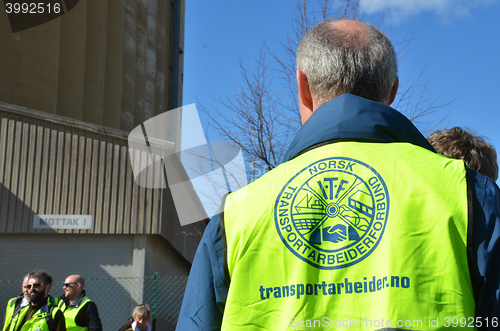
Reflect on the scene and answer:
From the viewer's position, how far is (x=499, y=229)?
1.09 metres

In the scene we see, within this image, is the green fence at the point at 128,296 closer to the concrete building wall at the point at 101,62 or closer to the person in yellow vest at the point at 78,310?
the person in yellow vest at the point at 78,310

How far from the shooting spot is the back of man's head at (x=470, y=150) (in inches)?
108

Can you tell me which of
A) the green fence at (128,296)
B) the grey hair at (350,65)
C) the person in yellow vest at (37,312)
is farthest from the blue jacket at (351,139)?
the green fence at (128,296)

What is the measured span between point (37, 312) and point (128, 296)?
6.50 metres

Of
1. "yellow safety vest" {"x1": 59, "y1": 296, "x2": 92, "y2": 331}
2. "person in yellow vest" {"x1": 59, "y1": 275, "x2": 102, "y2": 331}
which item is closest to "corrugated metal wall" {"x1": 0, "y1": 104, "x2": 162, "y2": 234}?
"person in yellow vest" {"x1": 59, "y1": 275, "x2": 102, "y2": 331}

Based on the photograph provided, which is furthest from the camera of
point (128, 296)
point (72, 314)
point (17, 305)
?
point (128, 296)

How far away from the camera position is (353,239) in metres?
1.17

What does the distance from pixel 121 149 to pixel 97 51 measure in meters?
7.36

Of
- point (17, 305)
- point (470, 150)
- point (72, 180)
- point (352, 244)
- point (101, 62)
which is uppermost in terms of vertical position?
point (101, 62)

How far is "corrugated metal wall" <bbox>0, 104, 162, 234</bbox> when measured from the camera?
12.6 metres

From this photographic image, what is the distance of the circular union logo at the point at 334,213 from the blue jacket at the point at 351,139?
0.09 m

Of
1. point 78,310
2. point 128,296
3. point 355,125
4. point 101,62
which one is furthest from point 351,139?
point 101,62

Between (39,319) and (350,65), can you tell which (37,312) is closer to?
(39,319)

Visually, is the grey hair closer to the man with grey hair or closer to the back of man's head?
the man with grey hair
